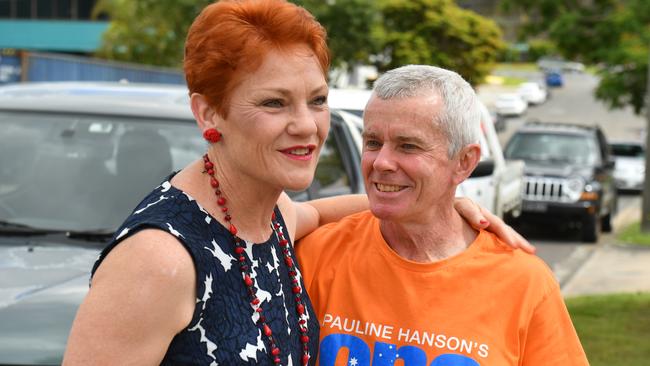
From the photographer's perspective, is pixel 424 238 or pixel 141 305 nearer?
pixel 141 305

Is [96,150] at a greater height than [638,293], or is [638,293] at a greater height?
[96,150]

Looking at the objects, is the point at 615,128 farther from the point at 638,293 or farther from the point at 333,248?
the point at 333,248

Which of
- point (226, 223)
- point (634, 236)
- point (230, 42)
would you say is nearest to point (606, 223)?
point (634, 236)

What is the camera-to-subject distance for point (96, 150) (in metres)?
5.46

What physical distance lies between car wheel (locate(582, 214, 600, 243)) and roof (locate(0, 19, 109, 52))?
46.7 meters

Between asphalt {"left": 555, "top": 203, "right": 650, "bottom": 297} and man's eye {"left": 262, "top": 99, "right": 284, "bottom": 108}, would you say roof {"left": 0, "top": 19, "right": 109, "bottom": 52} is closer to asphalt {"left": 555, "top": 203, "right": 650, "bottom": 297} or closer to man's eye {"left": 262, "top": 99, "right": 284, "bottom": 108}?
asphalt {"left": 555, "top": 203, "right": 650, "bottom": 297}

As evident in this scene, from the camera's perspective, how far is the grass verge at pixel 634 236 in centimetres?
1759

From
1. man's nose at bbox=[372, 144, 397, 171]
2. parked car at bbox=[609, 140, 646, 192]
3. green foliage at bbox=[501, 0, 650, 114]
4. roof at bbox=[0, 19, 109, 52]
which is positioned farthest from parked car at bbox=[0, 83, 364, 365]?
roof at bbox=[0, 19, 109, 52]

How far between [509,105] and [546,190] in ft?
145

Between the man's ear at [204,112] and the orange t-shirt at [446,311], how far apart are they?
24.6 inches

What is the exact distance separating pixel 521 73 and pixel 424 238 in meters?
87.2

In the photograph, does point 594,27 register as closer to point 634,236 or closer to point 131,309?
point 634,236

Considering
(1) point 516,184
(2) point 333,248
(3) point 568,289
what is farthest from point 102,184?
(3) point 568,289

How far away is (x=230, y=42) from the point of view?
7.98ft
